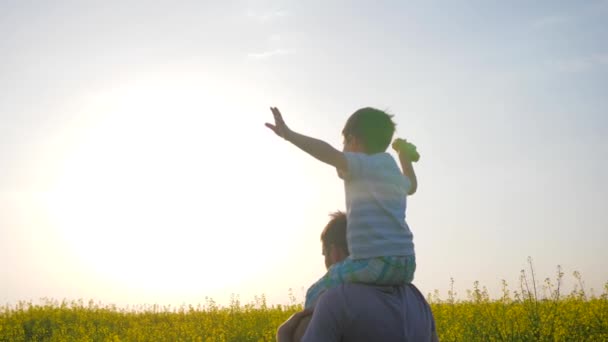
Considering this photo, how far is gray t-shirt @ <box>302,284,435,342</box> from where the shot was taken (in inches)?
146

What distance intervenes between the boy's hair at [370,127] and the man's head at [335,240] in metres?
0.67

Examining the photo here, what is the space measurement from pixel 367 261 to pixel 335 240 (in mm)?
673

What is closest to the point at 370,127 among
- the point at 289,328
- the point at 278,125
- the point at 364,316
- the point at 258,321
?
the point at 278,125

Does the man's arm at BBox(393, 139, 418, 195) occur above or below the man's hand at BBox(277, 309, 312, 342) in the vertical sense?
above

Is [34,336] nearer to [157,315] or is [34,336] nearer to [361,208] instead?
[157,315]

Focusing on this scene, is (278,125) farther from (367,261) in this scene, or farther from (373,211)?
(367,261)

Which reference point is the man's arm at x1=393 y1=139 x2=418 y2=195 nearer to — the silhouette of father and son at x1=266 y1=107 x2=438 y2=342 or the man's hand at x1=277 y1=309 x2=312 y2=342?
the silhouette of father and son at x1=266 y1=107 x2=438 y2=342

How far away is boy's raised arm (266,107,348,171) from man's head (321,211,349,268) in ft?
2.56

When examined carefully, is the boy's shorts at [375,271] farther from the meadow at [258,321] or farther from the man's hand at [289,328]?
the meadow at [258,321]

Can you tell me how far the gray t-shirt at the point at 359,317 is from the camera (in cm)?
370

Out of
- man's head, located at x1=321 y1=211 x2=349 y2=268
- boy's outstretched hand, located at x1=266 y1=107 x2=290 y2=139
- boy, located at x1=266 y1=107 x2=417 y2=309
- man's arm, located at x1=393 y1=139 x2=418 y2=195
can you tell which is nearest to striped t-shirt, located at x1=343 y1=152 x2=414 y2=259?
boy, located at x1=266 y1=107 x2=417 y2=309

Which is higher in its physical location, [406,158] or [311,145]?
[406,158]

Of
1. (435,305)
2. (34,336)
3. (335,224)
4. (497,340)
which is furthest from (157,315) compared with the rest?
(335,224)

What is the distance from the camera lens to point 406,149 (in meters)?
4.62
